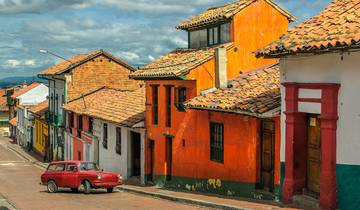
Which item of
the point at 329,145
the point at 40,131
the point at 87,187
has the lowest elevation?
the point at 87,187

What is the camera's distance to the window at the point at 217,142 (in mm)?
19719

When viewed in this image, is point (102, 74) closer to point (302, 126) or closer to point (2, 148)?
point (2, 148)

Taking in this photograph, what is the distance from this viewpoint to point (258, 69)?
23.3 m

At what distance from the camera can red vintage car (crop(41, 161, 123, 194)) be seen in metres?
22.6

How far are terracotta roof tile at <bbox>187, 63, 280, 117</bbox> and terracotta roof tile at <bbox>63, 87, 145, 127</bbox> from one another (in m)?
6.68

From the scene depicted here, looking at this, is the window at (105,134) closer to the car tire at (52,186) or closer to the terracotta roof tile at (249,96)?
the car tire at (52,186)

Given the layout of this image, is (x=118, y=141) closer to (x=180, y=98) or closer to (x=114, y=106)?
(x=114, y=106)

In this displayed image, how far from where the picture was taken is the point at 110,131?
31766 mm

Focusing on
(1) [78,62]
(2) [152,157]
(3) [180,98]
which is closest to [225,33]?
→ (3) [180,98]

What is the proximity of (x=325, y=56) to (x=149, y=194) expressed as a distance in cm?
1079

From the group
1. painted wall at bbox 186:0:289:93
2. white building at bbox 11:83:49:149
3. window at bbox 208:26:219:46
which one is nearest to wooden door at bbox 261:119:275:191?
painted wall at bbox 186:0:289:93

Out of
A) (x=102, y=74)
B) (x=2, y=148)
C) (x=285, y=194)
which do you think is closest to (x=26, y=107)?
(x=2, y=148)

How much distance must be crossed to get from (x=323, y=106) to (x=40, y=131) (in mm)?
47253

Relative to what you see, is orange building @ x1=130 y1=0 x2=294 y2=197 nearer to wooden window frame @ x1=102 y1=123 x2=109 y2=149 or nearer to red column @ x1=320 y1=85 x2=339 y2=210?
red column @ x1=320 y1=85 x2=339 y2=210
